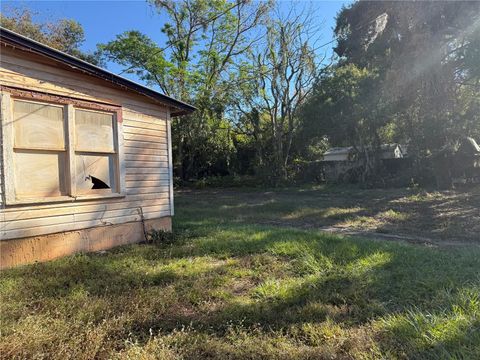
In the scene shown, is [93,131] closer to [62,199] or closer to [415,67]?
→ [62,199]

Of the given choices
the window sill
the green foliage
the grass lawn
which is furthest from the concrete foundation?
the window sill

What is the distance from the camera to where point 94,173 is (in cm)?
575

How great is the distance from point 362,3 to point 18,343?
54.3 feet

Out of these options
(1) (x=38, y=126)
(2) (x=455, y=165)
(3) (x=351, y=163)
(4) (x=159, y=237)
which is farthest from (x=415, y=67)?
(1) (x=38, y=126)

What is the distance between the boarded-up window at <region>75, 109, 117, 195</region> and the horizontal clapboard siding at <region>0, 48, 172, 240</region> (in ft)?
0.75

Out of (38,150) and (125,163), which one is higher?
(38,150)

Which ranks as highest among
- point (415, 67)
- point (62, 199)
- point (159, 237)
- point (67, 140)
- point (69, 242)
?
point (415, 67)

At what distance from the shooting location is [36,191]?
197 inches

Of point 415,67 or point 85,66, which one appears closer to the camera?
point 85,66

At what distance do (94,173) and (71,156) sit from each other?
A: 493 millimetres

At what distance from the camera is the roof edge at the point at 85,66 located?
4590 millimetres

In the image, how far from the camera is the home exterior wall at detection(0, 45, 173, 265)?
476cm

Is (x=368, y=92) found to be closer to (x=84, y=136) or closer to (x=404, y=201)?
(x=404, y=201)

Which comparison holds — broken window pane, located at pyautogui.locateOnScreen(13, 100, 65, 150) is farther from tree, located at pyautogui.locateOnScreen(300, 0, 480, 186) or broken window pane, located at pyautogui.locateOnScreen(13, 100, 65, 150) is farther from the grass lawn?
tree, located at pyautogui.locateOnScreen(300, 0, 480, 186)
